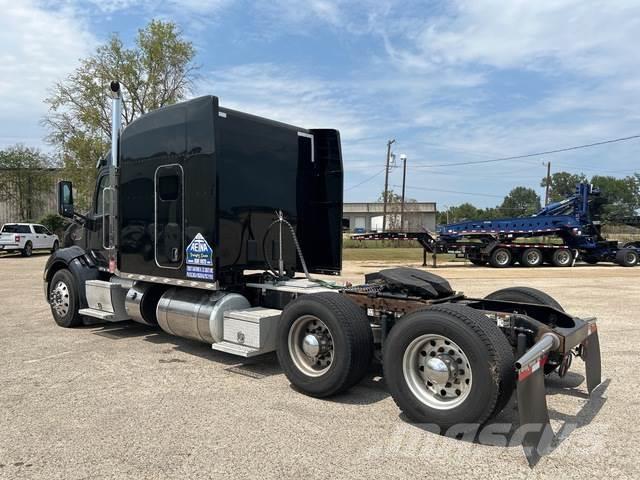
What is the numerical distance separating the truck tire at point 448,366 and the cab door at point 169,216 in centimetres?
309

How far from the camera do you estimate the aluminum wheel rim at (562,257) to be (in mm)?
24766

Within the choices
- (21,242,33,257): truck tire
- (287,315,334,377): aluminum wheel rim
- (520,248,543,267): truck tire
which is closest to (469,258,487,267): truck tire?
(520,248,543,267): truck tire

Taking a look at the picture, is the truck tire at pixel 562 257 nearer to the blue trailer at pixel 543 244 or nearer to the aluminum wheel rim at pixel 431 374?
the blue trailer at pixel 543 244

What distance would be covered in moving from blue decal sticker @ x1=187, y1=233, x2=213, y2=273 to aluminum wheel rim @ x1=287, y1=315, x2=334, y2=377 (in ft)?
4.71

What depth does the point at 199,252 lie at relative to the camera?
6.16 m

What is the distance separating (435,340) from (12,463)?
307cm

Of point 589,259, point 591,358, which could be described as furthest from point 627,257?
point 591,358

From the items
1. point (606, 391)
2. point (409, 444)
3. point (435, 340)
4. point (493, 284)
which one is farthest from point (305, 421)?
point (493, 284)

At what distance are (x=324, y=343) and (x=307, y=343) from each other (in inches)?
6.6

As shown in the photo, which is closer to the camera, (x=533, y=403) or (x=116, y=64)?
(x=533, y=403)

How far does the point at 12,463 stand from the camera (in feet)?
11.7

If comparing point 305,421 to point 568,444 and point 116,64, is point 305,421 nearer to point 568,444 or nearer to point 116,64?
point 568,444

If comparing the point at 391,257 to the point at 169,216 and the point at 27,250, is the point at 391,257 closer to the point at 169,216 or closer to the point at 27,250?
the point at 27,250

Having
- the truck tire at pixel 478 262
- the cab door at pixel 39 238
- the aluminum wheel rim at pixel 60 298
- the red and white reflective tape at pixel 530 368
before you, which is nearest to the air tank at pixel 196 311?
the aluminum wheel rim at pixel 60 298
